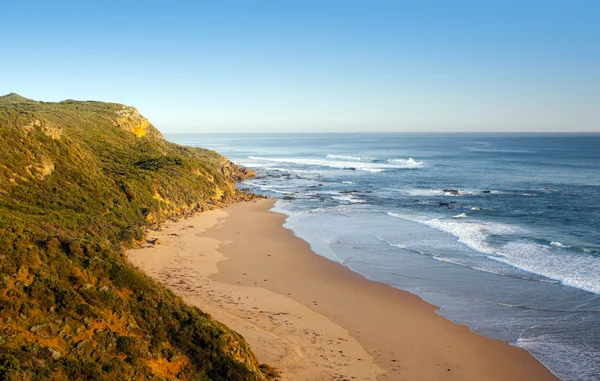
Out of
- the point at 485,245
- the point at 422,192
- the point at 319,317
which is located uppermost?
the point at 422,192

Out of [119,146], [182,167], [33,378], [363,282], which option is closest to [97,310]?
[33,378]

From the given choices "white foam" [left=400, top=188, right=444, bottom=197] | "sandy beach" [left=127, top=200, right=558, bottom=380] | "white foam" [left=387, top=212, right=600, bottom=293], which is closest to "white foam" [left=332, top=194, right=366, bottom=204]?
"white foam" [left=400, top=188, right=444, bottom=197]

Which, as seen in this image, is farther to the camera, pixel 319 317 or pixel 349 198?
pixel 349 198

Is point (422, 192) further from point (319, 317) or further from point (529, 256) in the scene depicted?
point (319, 317)

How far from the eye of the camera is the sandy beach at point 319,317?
55.3ft

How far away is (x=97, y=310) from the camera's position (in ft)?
46.0

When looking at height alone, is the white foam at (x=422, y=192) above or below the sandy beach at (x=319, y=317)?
above

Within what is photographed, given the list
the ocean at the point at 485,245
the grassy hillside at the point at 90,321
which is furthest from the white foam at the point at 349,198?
the grassy hillside at the point at 90,321

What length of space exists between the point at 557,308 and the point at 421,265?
8.81 meters

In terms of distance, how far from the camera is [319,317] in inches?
845

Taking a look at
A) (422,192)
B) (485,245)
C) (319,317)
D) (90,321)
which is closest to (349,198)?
(422,192)

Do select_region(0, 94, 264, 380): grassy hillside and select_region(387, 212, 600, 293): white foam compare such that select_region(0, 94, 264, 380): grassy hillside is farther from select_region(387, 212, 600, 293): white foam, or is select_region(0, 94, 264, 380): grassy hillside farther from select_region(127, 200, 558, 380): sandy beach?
select_region(387, 212, 600, 293): white foam

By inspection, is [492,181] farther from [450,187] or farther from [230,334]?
[230,334]

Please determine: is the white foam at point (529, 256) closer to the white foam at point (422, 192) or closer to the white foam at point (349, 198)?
the white foam at point (349, 198)
